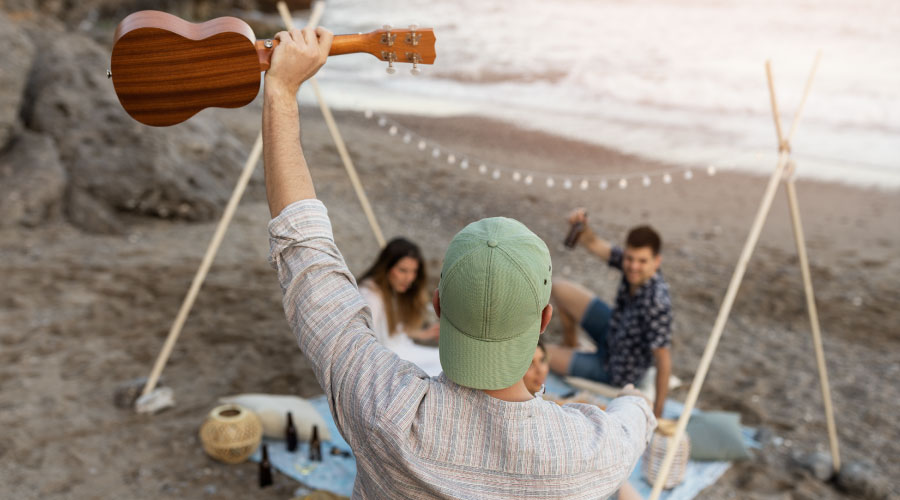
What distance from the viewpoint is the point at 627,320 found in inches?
140

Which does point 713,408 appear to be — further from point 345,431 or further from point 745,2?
point 745,2

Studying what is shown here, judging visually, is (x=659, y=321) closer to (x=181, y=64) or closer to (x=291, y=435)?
(x=291, y=435)

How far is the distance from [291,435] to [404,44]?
2487 mm

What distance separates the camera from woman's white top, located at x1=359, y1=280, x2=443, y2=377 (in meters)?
3.53

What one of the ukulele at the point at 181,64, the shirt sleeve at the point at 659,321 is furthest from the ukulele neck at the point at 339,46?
the shirt sleeve at the point at 659,321

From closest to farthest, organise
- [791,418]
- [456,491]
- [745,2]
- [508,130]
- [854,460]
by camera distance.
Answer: [456,491]
[854,460]
[791,418]
[508,130]
[745,2]

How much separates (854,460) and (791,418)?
41 cm

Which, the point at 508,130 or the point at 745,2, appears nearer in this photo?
the point at 508,130

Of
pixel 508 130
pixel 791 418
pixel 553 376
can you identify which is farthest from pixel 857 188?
pixel 553 376

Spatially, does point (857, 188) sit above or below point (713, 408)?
above

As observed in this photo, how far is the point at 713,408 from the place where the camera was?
397cm

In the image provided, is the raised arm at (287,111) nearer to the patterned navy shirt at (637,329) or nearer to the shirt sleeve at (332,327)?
the shirt sleeve at (332,327)

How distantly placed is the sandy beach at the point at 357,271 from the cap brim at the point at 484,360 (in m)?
2.30

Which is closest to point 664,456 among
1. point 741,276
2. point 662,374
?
point 662,374
